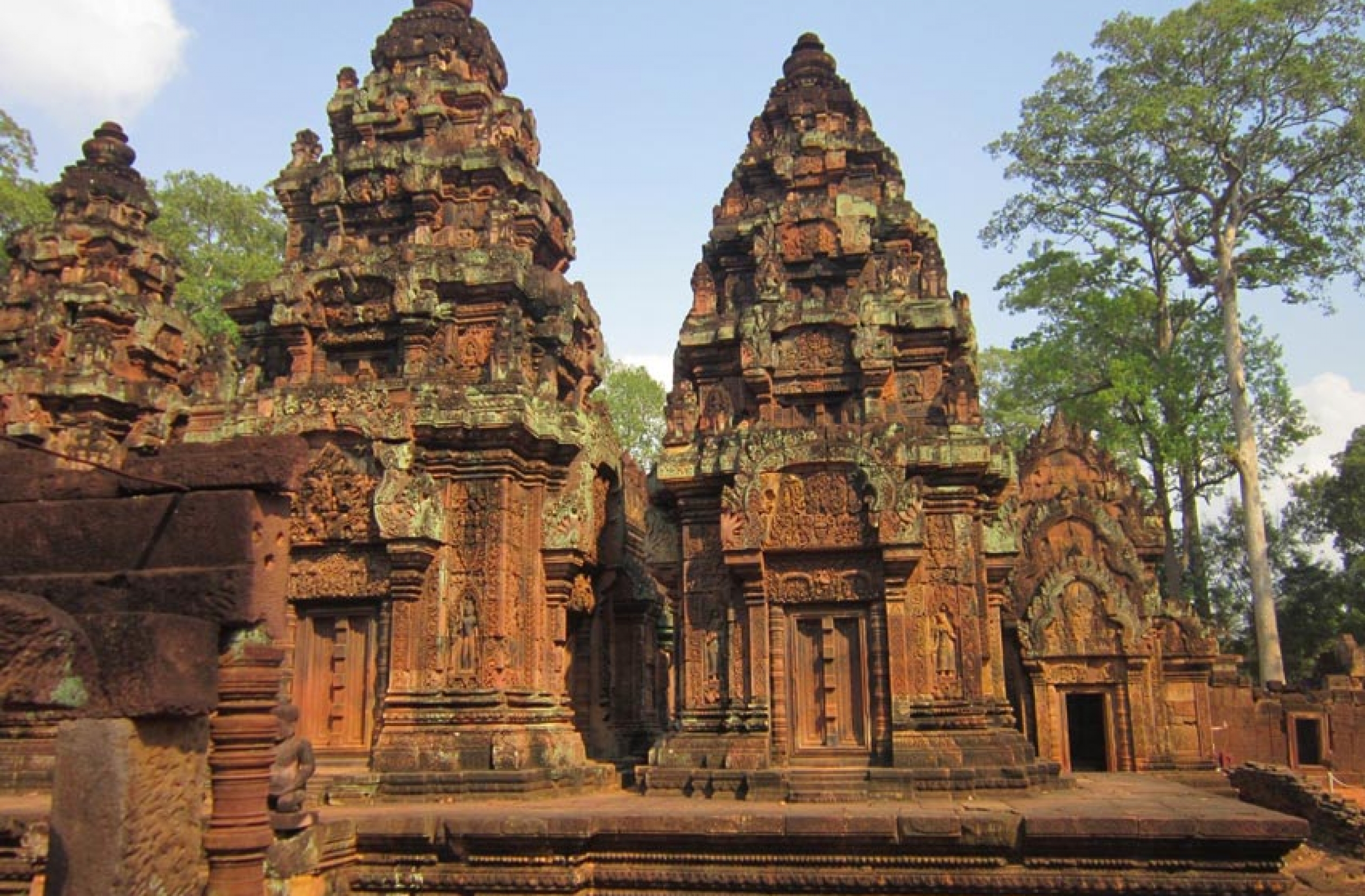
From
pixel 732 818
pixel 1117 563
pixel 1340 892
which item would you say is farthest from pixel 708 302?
pixel 1117 563

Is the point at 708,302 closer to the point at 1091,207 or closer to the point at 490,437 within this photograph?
the point at 490,437

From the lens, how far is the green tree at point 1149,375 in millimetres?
24969

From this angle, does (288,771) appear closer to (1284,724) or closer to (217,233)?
(1284,724)

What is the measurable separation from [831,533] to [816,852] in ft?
11.4

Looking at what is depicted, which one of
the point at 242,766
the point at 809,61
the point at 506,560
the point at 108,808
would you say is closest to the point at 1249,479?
the point at 809,61

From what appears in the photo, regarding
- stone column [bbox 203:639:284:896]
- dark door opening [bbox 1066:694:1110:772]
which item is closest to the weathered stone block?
stone column [bbox 203:639:284:896]

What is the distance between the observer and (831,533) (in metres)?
10.7

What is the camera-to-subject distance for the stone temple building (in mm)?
5699

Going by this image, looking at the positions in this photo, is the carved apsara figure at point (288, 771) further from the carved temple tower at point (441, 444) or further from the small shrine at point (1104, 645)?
the small shrine at point (1104, 645)

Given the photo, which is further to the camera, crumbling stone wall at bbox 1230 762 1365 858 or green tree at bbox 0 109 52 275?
green tree at bbox 0 109 52 275

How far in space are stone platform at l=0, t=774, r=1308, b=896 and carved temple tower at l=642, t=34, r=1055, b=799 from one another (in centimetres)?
167

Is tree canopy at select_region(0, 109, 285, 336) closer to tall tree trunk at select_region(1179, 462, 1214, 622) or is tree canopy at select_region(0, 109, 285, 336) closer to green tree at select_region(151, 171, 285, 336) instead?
green tree at select_region(151, 171, 285, 336)

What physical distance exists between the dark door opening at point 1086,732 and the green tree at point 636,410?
661 inches

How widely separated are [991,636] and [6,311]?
13.9m
